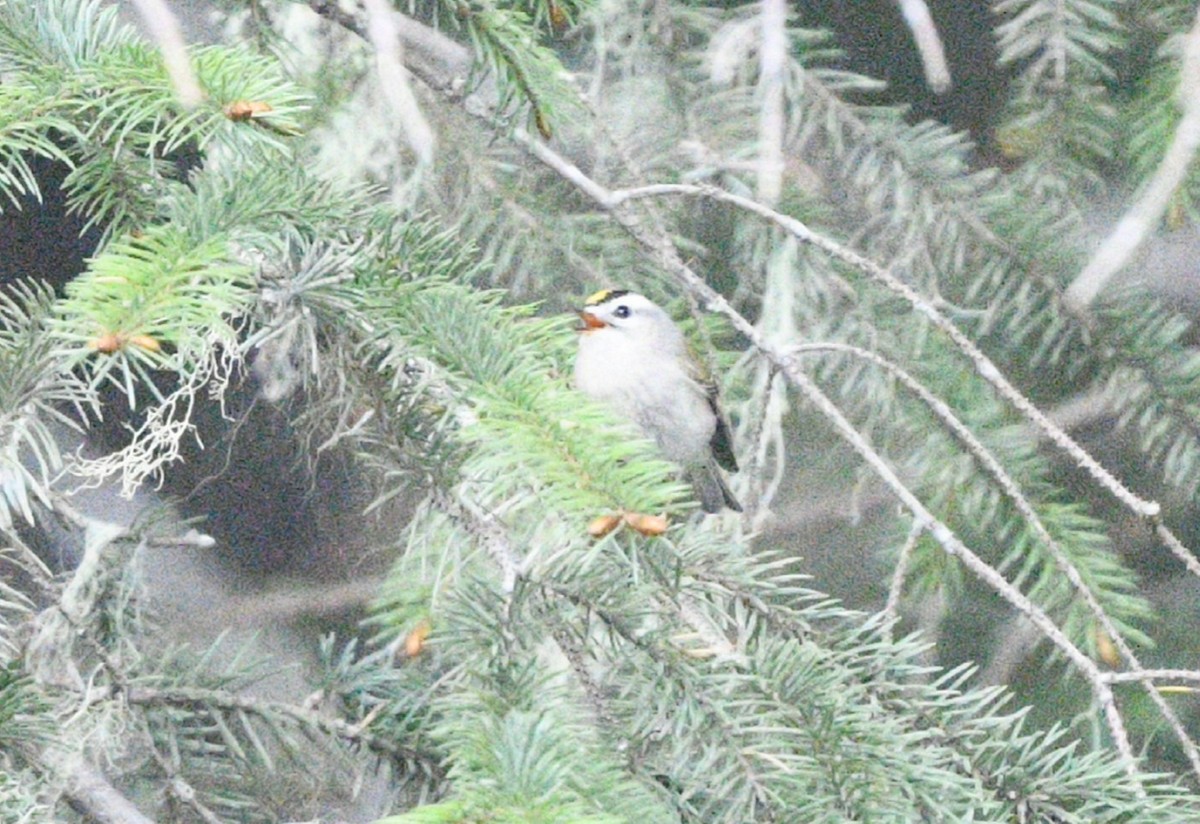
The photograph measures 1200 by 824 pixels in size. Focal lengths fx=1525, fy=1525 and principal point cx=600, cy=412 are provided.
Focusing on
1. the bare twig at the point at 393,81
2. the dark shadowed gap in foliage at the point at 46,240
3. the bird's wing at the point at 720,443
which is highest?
the bare twig at the point at 393,81

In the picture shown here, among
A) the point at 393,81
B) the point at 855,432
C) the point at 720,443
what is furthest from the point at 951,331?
the point at 720,443

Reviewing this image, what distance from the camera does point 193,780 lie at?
1.40 meters

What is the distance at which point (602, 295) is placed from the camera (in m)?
2.06

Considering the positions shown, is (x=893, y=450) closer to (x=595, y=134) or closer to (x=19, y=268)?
(x=595, y=134)

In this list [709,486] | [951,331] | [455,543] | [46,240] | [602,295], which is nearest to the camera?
[455,543]

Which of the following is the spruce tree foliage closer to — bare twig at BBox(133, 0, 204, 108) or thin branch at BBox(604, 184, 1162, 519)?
thin branch at BBox(604, 184, 1162, 519)

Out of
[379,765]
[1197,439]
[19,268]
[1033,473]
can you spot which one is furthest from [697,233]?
[379,765]

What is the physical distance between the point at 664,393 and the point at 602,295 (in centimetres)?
41

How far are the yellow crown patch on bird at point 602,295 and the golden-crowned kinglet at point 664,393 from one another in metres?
0.13

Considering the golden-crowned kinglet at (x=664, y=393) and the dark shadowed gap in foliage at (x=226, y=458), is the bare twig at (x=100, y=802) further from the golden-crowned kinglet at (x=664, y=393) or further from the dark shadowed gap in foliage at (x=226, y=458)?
the golden-crowned kinglet at (x=664, y=393)

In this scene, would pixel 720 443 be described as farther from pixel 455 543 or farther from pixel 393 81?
pixel 393 81

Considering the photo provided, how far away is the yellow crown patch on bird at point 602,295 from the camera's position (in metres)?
2.00

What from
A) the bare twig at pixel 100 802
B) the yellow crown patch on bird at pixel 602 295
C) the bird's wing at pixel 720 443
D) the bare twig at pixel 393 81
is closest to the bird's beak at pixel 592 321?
the yellow crown patch on bird at pixel 602 295

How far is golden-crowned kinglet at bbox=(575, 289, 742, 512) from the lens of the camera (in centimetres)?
229
